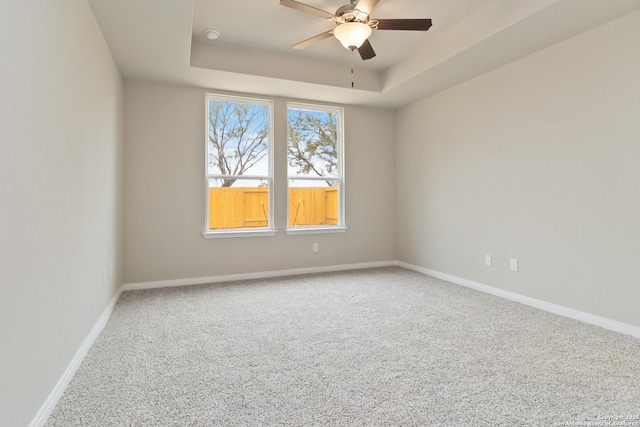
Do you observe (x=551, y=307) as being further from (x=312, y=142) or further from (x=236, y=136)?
(x=236, y=136)

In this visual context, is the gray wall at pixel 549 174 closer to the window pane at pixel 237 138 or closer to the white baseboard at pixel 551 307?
the white baseboard at pixel 551 307

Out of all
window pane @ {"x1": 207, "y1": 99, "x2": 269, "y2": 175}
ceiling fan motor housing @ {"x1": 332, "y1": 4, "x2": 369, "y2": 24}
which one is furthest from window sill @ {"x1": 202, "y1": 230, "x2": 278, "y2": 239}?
ceiling fan motor housing @ {"x1": 332, "y1": 4, "x2": 369, "y2": 24}

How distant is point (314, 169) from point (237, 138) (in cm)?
110

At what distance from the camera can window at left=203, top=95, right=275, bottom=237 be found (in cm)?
422

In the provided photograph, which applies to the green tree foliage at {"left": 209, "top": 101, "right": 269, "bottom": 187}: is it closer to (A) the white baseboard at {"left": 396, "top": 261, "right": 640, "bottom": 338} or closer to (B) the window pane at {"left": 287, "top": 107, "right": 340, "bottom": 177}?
(B) the window pane at {"left": 287, "top": 107, "right": 340, "bottom": 177}

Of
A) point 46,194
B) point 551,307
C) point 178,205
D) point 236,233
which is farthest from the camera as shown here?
point 236,233

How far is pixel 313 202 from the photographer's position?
15.6ft

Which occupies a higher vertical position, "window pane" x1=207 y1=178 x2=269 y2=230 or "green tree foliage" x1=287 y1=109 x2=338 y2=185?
"green tree foliage" x1=287 y1=109 x2=338 y2=185

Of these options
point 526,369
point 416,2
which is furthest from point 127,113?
point 526,369

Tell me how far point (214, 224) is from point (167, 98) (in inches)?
60.7

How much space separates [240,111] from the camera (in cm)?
436

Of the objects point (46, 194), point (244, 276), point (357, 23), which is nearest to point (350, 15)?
point (357, 23)

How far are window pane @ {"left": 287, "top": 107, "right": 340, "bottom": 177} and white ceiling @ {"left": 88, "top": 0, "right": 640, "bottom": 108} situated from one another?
34 cm

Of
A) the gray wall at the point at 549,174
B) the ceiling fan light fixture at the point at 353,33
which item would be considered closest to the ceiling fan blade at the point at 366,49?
the ceiling fan light fixture at the point at 353,33
